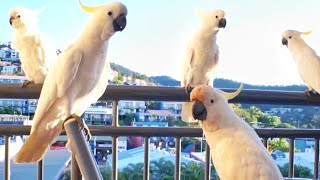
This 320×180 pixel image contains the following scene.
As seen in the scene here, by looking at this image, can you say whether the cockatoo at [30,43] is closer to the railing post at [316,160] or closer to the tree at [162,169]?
the tree at [162,169]

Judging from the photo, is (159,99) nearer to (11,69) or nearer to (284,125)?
(284,125)

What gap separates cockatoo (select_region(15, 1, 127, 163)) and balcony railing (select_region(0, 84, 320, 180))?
5 centimetres

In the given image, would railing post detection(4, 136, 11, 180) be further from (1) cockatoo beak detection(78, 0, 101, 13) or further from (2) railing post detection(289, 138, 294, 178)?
(2) railing post detection(289, 138, 294, 178)

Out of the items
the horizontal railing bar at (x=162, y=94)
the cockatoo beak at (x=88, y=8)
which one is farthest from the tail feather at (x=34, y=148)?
the cockatoo beak at (x=88, y=8)

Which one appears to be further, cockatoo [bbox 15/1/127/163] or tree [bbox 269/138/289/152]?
tree [bbox 269/138/289/152]

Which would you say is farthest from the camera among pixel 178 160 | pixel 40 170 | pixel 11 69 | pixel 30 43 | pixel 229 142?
pixel 11 69

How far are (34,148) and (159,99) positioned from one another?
0.45 m

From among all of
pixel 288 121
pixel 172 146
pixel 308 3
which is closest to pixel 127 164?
pixel 172 146

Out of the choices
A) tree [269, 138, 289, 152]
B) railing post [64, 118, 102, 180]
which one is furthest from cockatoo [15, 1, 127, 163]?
tree [269, 138, 289, 152]

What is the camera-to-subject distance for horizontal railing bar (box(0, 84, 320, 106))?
131cm

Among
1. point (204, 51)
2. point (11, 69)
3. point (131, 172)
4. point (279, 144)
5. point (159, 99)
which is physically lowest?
point (131, 172)

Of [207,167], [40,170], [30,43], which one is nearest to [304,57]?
[207,167]

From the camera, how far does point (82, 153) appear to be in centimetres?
65

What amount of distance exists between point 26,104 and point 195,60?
930mm
